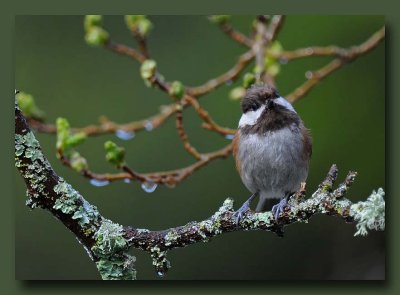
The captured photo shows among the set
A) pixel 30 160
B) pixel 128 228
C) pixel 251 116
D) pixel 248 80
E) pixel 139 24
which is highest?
pixel 139 24

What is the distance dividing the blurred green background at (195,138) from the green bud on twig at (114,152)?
1.49 feet

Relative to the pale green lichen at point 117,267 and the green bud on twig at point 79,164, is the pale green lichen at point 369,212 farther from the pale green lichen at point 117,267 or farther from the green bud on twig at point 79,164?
the green bud on twig at point 79,164

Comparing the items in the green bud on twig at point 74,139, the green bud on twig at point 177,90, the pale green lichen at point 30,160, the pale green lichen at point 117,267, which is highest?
the green bud on twig at point 177,90

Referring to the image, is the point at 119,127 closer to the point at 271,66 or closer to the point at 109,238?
the point at 109,238

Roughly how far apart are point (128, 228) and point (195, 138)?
0.92m

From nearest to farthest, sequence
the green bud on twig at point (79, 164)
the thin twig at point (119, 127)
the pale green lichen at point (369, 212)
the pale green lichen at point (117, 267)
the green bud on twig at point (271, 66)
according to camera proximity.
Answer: the pale green lichen at point (369, 212) < the pale green lichen at point (117, 267) < the green bud on twig at point (79, 164) < the thin twig at point (119, 127) < the green bud on twig at point (271, 66)

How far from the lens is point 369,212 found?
193 centimetres

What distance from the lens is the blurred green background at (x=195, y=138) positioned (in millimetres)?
2490

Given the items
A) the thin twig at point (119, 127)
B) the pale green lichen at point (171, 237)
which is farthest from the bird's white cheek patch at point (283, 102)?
the pale green lichen at point (171, 237)

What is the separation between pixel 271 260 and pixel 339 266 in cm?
26

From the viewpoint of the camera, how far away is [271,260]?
2.53m

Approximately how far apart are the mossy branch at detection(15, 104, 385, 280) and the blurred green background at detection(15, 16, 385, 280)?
38cm

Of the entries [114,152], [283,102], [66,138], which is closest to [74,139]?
[66,138]

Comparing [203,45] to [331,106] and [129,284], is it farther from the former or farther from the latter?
[129,284]
